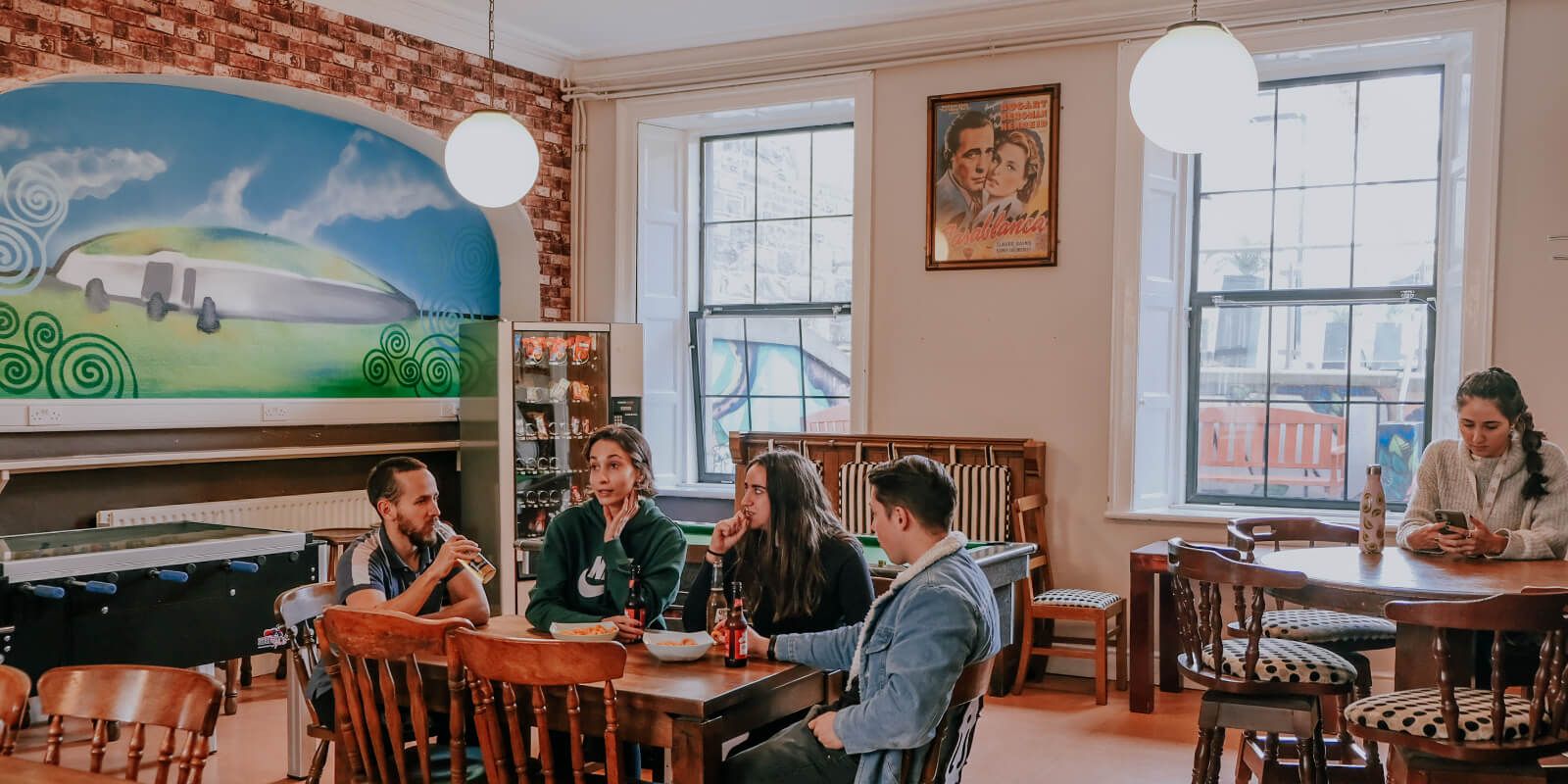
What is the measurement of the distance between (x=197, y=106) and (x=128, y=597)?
8.43ft

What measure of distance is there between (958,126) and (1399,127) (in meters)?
2.04

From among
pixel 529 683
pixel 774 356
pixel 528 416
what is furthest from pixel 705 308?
pixel 529 683

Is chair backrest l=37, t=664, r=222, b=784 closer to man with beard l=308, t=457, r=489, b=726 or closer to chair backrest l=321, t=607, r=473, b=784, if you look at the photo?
chair backrest l=321, t=607, r=473, b=784

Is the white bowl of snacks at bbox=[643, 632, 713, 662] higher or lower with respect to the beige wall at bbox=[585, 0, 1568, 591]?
lower

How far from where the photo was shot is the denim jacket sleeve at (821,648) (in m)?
2.93

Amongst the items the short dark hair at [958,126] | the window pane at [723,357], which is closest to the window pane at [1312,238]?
the short dark hair at [958,126]

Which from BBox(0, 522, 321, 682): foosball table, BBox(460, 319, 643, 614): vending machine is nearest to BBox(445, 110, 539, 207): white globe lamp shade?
BBox(0, 522, 321, 682): foosball table

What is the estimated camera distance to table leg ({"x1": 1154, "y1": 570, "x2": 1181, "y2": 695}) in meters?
5.61

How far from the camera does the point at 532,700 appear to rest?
2.68m

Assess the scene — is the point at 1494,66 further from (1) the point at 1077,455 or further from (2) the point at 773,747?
(2) the point at 773,747

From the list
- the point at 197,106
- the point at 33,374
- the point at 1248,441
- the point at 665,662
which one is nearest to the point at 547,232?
the point at 197,106

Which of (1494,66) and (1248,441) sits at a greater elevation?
(1494,66)

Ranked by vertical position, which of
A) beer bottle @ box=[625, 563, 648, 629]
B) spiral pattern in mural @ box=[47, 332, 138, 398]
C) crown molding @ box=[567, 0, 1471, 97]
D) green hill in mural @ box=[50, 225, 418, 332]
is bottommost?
beer bottle @ box=[625, 563, 648, 629]

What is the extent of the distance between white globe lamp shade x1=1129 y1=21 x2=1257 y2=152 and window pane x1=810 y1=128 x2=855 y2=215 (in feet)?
11.4
